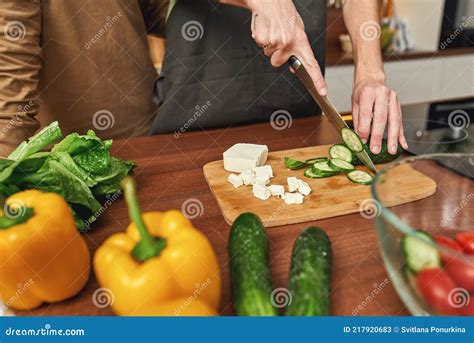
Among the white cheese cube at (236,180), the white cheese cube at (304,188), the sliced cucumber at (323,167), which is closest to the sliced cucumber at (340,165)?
the sliced cucumber at (323,167)

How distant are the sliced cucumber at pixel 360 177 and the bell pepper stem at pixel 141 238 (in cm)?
58

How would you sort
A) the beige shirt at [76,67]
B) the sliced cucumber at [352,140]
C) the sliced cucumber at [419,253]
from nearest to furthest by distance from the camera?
the sliced cucumber at [419,253] < the sliced cucumber at [352,140] < the beige shirt at [76,67]

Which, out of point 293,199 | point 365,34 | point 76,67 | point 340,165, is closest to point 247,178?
point 293,199

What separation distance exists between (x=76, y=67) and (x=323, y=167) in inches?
38.3

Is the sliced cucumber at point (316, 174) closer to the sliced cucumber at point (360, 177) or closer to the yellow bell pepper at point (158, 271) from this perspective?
the sliced cucumber at point (360, 177)

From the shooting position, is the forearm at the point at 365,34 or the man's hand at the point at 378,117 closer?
the man's hand at the point at 378,117

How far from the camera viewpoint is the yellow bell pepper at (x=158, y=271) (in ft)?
1.96

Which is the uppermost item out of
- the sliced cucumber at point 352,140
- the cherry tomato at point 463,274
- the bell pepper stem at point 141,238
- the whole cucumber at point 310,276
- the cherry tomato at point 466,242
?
the bell pepper stem at point 141,238

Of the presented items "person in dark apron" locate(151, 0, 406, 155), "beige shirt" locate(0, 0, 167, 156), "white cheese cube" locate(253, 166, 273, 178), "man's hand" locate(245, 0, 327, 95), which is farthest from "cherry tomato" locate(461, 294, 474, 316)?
"beige shirt" locate(0, 0, 167, 156)

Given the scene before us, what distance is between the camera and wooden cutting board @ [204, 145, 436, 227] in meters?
0.89

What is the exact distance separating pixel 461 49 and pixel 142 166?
9.07ft

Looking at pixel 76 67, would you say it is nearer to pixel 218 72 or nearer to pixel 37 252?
pixel 218 72

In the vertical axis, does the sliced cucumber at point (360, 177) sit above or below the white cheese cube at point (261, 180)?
below

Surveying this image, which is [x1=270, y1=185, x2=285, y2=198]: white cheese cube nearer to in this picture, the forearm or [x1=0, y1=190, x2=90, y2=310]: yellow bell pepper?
[x1=0, y1=190, x2=90, y2=310]: yellow bell pepper
